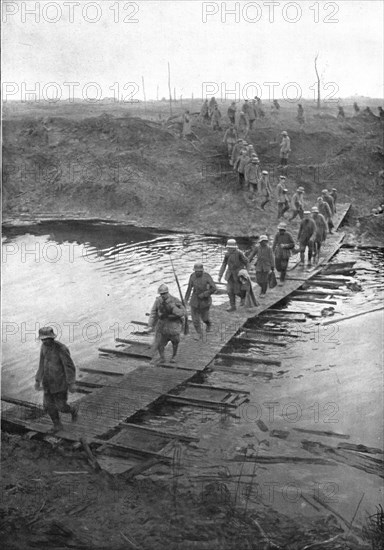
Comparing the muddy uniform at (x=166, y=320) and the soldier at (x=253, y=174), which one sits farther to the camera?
the soldier at (x=253, y=174)

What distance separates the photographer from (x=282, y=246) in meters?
9.41

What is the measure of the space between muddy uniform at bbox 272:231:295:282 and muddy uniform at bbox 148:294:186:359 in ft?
8.45

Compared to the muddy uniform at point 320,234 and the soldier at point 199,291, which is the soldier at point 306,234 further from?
the soldier at point 199,291

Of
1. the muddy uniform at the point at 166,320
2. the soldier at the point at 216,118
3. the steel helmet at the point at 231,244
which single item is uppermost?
the soldier at the point at 216,118

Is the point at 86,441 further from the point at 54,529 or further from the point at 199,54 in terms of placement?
the point at 199,54

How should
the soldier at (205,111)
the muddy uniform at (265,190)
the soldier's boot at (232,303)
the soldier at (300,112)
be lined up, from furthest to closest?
the muddy uniform at (265,190)
the soldier's boot at (232,303)
the soldier at (205,111)
the soldier at (300,112)

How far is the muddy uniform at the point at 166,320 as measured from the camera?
674cm

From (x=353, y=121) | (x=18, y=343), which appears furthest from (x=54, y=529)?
(x=353, y=121)

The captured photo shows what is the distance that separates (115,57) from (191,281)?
2.54 meters

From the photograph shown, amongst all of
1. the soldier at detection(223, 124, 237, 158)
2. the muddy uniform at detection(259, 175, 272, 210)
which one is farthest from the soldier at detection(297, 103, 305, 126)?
the muddy uniform at detection(259, 175, 272, 210)

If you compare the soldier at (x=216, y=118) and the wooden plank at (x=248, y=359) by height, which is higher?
the soldier at (x=216, y=118)

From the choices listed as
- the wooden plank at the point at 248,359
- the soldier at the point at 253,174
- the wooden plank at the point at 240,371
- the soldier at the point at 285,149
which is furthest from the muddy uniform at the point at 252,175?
the wooden plank at the point at 240,371

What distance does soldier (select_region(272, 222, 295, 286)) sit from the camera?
912 centimetres

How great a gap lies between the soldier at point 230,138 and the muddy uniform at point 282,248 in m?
1.52
